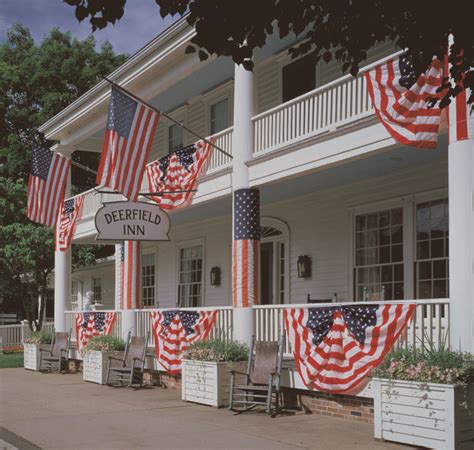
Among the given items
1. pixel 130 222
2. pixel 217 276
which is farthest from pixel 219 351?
pixel 217 276

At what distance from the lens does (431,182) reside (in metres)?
12.8

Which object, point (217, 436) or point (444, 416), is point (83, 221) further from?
point (444, 416)

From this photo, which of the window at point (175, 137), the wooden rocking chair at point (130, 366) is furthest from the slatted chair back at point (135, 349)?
the window at point (175, 137)

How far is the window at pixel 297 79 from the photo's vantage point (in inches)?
586

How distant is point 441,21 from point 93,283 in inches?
1037

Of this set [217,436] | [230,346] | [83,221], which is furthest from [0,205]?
[217,436]

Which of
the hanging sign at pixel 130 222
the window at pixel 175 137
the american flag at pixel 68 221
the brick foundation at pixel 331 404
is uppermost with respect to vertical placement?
the window at pixel 175 137

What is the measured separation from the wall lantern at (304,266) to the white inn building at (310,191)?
0.07ft

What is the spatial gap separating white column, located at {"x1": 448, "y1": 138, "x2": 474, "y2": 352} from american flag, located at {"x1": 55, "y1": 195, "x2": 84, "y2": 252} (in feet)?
43.4

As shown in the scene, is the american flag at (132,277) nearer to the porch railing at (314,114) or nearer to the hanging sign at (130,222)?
the hanging sign at (130,222)

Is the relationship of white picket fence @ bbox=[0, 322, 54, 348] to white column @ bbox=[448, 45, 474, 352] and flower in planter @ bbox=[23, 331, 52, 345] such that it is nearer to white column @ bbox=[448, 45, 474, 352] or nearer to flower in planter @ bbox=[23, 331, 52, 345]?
flower in planter @ bbox=[23, 331, 52, 345]

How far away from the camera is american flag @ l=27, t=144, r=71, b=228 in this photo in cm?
1823

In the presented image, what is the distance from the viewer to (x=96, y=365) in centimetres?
1606

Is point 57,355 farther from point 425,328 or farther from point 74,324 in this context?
point 425,328
